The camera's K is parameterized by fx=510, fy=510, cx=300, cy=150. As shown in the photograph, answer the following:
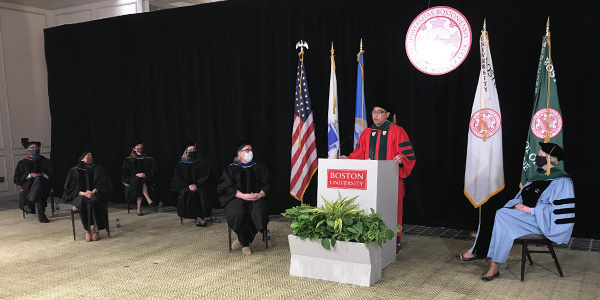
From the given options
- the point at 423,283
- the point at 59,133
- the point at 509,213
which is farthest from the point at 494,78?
the point at 59,133

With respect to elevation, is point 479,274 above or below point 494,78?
below

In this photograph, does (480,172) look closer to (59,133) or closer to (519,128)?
(519,128)

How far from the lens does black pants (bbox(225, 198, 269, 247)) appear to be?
Result: 5.00m

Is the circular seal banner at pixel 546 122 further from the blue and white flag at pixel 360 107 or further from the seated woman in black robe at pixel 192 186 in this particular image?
the seated woman in black robe at pixel 192 186

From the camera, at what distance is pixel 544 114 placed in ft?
16.8

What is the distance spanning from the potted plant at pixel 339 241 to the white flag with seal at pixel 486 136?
1.94 metres

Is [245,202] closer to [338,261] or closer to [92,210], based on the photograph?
[338,261]

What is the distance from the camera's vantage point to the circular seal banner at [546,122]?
5055 millimetres

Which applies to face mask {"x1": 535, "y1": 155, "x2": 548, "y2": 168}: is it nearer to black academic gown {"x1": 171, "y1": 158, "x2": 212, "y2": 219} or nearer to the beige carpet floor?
the beige carpet floor

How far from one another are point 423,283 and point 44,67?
897 centimetres

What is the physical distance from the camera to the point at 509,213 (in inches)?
156

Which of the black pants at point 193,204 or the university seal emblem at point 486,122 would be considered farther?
the black pants at point 193,204

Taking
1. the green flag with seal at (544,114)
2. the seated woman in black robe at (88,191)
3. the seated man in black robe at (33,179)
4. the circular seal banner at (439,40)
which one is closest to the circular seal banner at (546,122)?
the green flag with seal at (544,114)

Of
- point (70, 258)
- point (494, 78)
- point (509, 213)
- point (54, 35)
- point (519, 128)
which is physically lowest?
point (70, 258)
